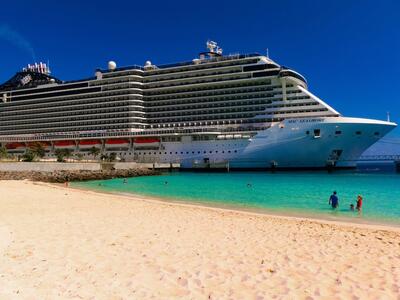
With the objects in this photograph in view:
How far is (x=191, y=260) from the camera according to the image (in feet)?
25.6

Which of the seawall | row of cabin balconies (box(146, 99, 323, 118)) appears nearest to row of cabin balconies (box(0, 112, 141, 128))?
row of cabin balconies (box(146, 99, 323, 118))

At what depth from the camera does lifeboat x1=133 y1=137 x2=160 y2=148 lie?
207 feet

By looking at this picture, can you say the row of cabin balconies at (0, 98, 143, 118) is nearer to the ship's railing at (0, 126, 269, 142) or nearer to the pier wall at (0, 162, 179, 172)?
the ship's railing at (0, 126, 269, 142)

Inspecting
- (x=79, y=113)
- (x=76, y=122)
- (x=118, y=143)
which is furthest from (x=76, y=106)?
(x=118, y=143)

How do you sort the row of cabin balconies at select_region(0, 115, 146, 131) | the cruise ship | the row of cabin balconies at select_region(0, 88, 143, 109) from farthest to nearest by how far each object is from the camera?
the row of cabin balconies at select_region(0, 88, 143, 109) → the row of cabin balconies at select_region(0, 115, 146, 131) → the cruise ship

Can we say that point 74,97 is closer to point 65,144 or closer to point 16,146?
point 65,144

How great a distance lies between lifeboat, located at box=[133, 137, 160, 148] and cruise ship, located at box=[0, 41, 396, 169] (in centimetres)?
22

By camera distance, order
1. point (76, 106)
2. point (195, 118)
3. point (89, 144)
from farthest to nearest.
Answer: point (76, 106), point (89, 144), point (195, 118)

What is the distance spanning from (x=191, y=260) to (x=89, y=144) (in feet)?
219

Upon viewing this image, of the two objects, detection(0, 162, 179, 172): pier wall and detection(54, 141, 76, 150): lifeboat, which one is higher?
detection(54, 141, 76, 150): lifeboat

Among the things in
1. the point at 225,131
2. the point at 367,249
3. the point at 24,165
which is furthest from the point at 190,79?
the point at 367,249

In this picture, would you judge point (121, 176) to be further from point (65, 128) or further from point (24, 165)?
point (65, 128)

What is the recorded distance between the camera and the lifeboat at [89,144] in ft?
228

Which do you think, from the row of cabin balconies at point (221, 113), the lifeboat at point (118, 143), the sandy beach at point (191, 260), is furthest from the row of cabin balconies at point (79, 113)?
the sandy beach at point (191, 260)
